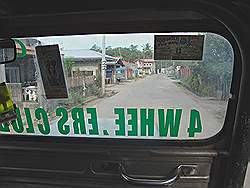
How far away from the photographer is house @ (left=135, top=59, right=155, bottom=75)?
6.37ft

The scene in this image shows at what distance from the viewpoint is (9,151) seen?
2320 mm

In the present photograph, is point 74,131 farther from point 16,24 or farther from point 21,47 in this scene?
point 16,24

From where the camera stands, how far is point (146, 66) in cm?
196

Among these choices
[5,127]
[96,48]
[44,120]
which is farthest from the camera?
[5,127]

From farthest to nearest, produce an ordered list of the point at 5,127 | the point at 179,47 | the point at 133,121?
the point at 5,127 < the point at 133,121 < the point at 179,47

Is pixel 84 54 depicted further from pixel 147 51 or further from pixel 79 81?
pixel 147 51

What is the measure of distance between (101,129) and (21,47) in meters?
0.81

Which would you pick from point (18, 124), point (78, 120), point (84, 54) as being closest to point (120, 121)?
point (78, 120)

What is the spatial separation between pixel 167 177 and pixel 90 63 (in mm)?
975

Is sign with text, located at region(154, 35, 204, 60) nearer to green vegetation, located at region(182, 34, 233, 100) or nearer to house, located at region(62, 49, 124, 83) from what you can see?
green vegetation, located at region(182, 34, 233, 100)

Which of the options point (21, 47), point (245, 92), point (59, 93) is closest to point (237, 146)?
point (245, 92)

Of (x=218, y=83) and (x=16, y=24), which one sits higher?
(x=16, y=24)

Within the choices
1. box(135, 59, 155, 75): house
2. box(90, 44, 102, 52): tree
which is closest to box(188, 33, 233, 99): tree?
Answer: box(135, 59, 155, 75): house

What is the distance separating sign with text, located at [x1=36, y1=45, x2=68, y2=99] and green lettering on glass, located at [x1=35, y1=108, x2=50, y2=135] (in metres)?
0.13
